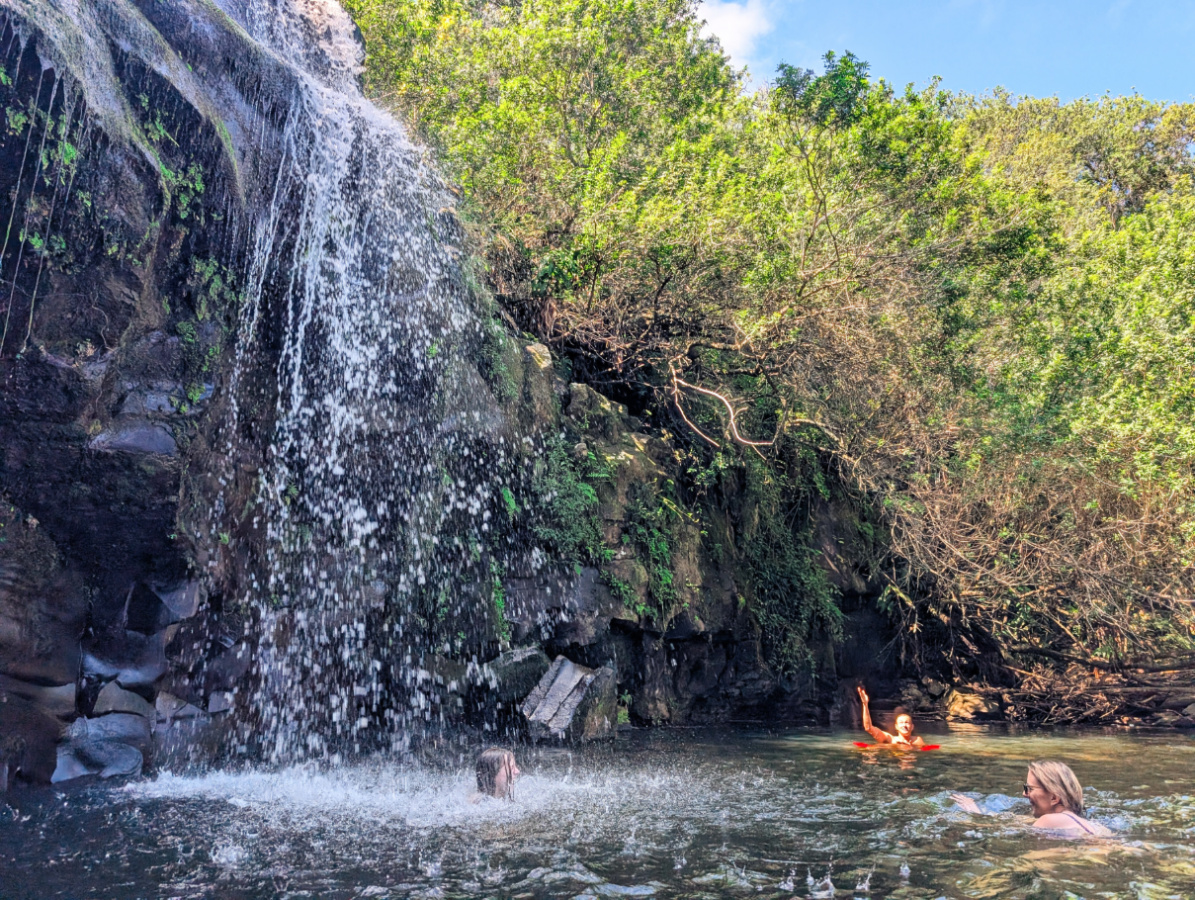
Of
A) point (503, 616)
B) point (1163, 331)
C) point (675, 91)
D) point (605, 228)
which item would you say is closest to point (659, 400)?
point (605, 228)

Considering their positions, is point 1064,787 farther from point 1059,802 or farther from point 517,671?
point 517,671

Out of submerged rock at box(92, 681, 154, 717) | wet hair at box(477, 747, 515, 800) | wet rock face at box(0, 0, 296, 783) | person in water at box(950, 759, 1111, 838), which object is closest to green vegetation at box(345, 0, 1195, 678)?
wet rock face at box(0, 0, 296, 783)

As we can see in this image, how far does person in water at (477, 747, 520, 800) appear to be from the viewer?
6445 millimetres

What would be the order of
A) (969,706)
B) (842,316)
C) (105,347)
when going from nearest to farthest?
(105,347) < (842,316) < (969,706)

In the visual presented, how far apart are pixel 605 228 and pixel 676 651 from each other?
671cm

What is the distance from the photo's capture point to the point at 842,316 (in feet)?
44.4

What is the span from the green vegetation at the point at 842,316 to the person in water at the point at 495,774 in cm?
504

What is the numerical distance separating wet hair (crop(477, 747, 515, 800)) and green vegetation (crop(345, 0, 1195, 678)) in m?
5.04

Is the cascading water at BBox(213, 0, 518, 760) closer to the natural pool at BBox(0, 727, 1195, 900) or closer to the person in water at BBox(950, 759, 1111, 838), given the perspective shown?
the natural pool at BBox(0, 727, 1195, 900)

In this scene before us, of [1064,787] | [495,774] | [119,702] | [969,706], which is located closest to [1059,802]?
[1064,787]

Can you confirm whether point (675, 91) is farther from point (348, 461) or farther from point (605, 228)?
point (348, 461)

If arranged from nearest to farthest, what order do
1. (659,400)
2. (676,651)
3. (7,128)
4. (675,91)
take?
(7,128) → (676,651) → (659,400) → (675,91)

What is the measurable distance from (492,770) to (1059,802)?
13.4 ft

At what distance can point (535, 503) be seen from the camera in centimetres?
1138
